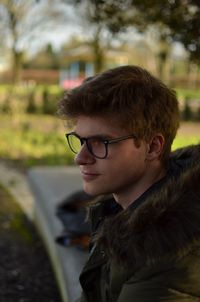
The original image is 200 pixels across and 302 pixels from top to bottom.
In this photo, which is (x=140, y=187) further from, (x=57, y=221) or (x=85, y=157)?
(x=57, y=221)

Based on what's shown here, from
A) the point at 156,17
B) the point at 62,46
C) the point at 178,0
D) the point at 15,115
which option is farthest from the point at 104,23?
the point at 62,46

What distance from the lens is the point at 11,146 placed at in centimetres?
1196

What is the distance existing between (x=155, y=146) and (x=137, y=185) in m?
0.15

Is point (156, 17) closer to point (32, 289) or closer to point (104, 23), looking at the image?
point (104, 23)

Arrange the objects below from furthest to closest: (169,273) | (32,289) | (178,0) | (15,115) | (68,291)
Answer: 1. (15,115)
2. (32,289)
3. (68,291)
4. (178,0)
5. (169,273)

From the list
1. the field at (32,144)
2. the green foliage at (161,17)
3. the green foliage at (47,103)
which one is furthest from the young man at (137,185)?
the green foliage at (47,103)

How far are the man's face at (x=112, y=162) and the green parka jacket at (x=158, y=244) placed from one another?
0.09 meters

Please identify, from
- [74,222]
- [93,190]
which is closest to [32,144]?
[74,222]

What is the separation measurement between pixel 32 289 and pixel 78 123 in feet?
8.92

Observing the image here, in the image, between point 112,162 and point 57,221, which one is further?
point 57,221

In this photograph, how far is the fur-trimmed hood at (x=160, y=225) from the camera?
140cm

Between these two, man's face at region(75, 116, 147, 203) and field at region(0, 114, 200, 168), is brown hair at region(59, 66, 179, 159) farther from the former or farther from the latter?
field at region(0, 114, 200, 168)

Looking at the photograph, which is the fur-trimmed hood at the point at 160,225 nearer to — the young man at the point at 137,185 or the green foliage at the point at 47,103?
the young man at the point at 137,185

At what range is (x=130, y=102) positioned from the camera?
→ 5.37 ft
